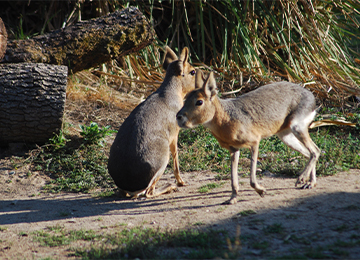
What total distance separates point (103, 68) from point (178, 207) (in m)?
4.54

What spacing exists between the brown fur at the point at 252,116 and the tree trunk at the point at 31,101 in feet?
7.30

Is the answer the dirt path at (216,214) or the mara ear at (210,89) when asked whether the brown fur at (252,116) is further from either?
the dirt path at (216,214)

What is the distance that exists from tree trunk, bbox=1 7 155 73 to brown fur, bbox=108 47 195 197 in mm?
1905

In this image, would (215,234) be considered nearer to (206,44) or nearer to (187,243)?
(187,243)

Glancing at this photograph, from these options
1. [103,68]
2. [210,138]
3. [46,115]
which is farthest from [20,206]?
[103,68]

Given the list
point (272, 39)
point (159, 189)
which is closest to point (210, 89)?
point (159, 189)

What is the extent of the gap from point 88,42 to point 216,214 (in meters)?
3.97

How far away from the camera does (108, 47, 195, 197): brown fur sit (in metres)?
4.04

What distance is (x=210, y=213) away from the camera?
3.62m

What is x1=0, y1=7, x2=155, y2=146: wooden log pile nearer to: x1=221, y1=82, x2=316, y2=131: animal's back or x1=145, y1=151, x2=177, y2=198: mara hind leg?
x1=145, y1=151, x2=177, y2=198: mara hind leg

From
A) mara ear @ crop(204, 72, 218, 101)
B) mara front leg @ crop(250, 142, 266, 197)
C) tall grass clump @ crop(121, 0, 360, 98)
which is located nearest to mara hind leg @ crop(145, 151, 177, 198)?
mara ear @ crop(204, 72, 218, 101)

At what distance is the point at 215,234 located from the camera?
301 centimetres

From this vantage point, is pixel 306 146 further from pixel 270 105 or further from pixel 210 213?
pixel 210 213

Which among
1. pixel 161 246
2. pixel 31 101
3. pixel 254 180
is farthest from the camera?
pixel 31 101
